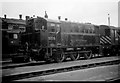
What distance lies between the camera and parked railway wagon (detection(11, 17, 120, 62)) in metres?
15.0

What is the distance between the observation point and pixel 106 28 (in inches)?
874

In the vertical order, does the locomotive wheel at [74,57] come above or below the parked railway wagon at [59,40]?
below

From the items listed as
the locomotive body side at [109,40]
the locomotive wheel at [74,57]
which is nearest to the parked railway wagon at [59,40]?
the locomotive wheel at [74,57]

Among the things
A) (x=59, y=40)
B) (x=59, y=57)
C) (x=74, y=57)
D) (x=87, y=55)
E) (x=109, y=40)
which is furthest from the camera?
(x=109, y=40)

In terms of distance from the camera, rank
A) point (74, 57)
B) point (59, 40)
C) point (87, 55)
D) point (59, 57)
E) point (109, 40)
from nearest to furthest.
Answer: point (59, 57), point (59, 40), point (74, 57), point (87, 55), point (109, 40)

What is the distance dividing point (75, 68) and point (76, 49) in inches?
237

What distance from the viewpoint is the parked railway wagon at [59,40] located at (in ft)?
49.3

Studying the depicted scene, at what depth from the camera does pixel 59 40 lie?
1644 cm

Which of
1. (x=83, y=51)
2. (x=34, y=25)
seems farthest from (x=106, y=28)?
(x=34, y=25)

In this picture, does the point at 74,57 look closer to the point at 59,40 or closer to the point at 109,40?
the point at 59,40

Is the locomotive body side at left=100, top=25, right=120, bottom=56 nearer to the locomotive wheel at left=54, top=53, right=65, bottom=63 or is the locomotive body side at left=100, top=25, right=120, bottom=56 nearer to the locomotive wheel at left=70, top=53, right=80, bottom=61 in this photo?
the locomotive wheel at left=70, top=53, right=80, bottom=61

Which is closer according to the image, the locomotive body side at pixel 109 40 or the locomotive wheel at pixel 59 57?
the locomotive wheel at pixel 59 57

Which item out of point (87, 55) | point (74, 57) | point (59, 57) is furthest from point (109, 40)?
point (59, 57)

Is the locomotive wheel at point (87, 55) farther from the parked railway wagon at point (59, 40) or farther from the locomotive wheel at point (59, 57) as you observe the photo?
the locomotive wheel at point (59, 57)
